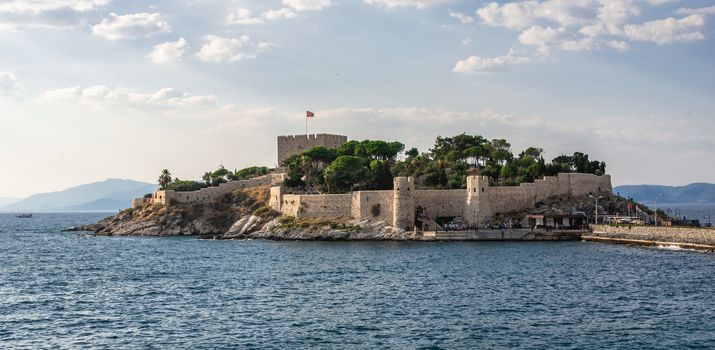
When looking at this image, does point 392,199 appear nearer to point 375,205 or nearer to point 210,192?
point 375,205

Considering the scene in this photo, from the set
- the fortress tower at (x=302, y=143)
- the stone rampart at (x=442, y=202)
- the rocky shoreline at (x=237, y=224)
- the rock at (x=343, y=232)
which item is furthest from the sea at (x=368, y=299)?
the fortress tower at (x=302, y=143)

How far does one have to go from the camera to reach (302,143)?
109m

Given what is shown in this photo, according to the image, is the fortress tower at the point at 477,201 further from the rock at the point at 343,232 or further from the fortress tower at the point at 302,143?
the fortress tower at the point at 302,143

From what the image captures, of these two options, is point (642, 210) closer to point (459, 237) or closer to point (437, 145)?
point (459, 237)

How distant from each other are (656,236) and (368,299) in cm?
3467

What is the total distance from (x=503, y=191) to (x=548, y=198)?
5.93 m

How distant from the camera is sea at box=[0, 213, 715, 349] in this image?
2877 cm

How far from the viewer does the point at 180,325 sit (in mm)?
31328

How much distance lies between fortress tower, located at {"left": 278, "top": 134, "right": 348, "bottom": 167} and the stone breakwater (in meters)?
48.2

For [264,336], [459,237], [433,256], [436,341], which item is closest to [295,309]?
[264,336]

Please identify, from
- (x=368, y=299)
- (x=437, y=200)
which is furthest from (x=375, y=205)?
(x=368, y=299)

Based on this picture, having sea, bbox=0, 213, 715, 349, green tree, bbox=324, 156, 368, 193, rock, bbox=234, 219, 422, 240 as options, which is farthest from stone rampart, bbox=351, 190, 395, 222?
sea, bbox=0, 213, 715, 349

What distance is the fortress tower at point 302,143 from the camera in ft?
356

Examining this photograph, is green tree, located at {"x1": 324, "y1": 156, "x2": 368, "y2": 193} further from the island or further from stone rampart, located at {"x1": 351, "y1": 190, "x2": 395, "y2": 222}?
stone rampart, located at {"x1": 351, "y1": 190, "x2": 395, "y2": 222}
